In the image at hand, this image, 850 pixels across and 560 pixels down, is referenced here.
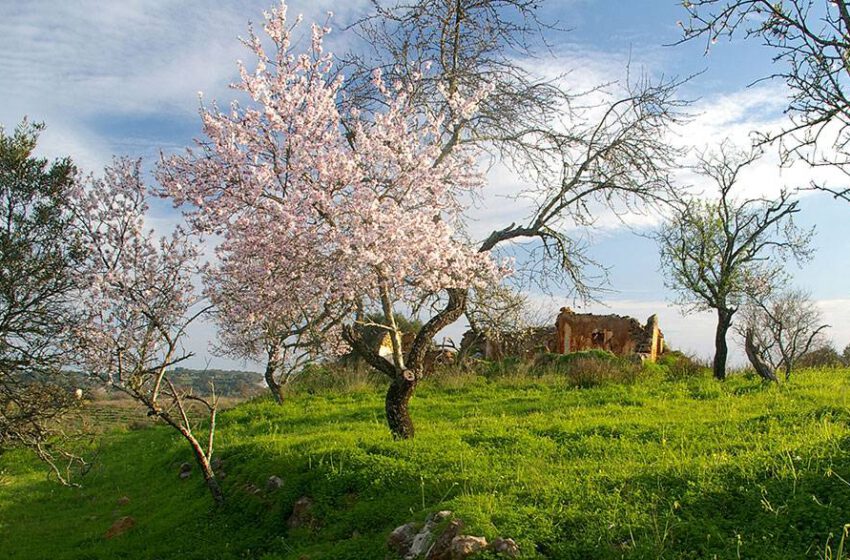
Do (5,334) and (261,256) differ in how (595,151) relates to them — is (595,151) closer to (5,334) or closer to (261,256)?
(261,256)

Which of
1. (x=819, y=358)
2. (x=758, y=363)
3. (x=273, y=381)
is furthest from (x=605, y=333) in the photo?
(x=273, y=381)

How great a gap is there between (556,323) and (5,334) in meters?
25.4

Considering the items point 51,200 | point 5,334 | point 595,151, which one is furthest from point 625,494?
point 51,200

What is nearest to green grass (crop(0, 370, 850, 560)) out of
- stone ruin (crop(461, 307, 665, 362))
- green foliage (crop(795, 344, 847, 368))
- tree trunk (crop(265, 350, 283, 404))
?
tree trunk (crop(265, 350, 283, 404))

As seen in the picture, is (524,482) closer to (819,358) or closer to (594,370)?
(594,370)

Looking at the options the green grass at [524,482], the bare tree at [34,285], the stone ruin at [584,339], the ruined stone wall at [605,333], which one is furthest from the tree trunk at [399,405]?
the ruined stone wall at [605,333]

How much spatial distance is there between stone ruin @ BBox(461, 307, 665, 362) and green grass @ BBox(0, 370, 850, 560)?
11602 mm

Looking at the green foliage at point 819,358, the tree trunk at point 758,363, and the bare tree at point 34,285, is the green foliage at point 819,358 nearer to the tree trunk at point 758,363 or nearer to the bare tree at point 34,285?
the tree trunk at point 758,363

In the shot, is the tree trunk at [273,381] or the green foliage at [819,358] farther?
the green foliage at [819,358]

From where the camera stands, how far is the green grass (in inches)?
266

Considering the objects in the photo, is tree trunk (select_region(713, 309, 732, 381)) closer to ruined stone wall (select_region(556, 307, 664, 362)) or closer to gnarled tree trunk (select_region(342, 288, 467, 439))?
ruined stone wall (select_region(556, 307, 664, 362))

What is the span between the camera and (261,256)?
11312 mm

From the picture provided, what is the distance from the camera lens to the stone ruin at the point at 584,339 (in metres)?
30.8

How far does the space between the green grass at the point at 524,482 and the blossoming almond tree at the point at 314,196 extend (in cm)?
304
